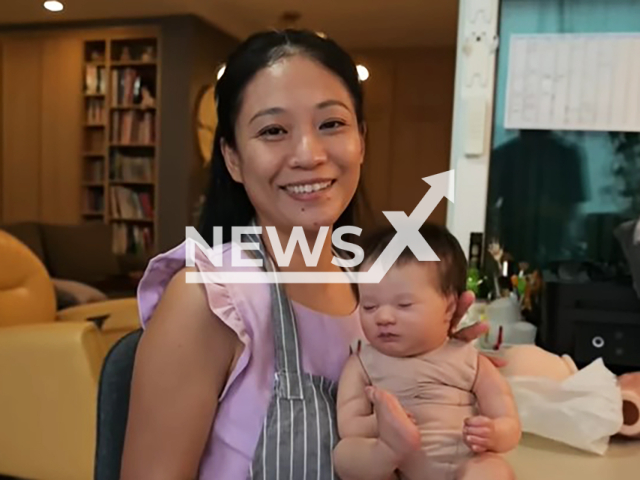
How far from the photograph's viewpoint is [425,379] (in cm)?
91

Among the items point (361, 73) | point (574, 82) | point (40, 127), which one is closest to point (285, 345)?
point (361, 73)

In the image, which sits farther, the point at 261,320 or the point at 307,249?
the point at 307,249

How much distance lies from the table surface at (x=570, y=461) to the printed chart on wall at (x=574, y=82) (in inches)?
42.3

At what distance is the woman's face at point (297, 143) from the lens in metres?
0.90

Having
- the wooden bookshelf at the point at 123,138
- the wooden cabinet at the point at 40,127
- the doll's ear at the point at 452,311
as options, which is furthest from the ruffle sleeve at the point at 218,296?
the wooden cabinet at the point at 40,127

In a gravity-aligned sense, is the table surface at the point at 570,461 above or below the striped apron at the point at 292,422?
below

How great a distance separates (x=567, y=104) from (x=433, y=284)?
52.5 inches

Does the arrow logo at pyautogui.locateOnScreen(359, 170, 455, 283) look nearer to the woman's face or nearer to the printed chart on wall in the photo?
the woman's face

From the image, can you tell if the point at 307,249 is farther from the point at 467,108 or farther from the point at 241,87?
the point at 467,108

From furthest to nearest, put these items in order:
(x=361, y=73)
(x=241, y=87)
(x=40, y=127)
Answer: (x=40, y=127), (x=361, y=73), (x=241, y=87)

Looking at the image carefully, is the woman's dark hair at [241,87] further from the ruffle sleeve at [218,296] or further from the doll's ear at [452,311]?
the doll's ear at [452,311]

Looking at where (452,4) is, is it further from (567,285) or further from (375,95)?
(567,285)

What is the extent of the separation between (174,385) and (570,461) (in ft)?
2.24

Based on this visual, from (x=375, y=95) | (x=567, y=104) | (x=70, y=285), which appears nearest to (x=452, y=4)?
(x=375, y=95)
